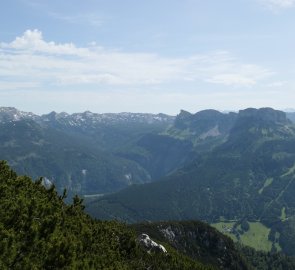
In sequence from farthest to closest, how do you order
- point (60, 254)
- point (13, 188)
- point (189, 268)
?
point (189, 268) < point (13, 188) < point (60, 254)

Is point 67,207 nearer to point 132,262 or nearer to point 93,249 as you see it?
point 93,249

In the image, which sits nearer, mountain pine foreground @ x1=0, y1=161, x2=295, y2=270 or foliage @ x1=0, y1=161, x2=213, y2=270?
foliage @ x1=0, y1=161, x2=213, y2=270

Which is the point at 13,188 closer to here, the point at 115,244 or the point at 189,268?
Answer: the point at 115,244

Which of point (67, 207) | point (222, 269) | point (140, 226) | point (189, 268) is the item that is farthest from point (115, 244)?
point (222, 269)

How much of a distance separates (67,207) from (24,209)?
22572mm

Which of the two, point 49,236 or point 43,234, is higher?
point 49,236

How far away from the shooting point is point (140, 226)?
190875 millimetres

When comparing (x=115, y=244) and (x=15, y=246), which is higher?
(x=15, y=246)

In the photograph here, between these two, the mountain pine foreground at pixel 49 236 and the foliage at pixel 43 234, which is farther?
the mountain pine foreground at pixel 49 236

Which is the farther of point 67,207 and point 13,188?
point 67,207

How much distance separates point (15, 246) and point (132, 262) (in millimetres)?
39998

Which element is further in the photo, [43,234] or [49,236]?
[43,234]

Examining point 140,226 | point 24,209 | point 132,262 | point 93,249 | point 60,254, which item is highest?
point 24,209

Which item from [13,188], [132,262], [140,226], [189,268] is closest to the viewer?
[13,188]
